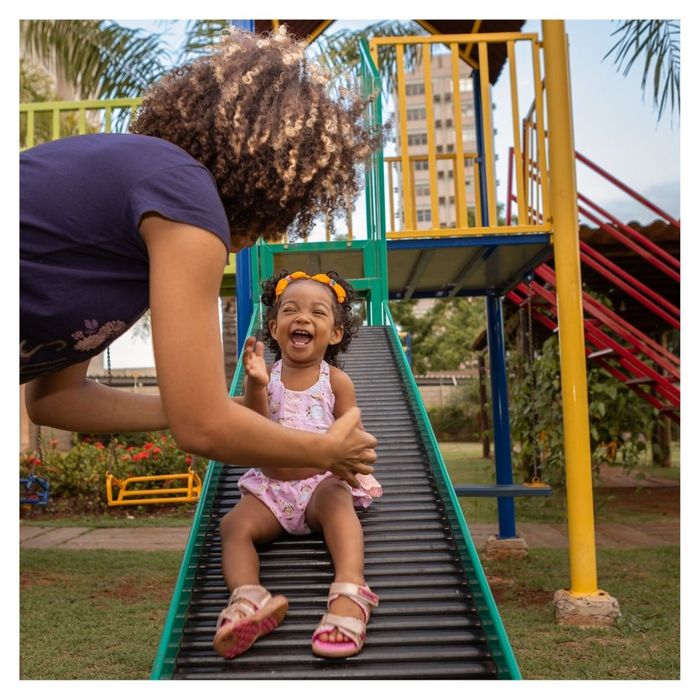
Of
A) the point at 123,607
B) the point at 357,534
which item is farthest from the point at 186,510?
the point at 357,534

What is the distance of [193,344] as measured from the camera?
115 cm

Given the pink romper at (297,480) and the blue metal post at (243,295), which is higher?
the blue metal post at (243,295)

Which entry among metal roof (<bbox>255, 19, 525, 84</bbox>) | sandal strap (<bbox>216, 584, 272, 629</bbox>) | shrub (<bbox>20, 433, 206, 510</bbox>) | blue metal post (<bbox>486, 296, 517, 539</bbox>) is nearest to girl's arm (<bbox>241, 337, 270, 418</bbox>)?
sandal strap (<bbox>216, 584, 272, 629</bbox>)

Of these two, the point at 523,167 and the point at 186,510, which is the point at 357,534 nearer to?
the point at 523,167

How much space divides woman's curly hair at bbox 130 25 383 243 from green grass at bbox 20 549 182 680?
2.85 metres

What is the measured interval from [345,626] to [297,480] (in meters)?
0.71

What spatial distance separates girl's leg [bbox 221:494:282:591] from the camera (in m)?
2.30

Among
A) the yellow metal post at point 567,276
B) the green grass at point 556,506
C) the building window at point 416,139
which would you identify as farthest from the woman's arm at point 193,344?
the building window at point 416,139

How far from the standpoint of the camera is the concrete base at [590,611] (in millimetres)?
4250

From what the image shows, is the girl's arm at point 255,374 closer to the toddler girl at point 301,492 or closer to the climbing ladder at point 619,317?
the toddler girl at point 301,492

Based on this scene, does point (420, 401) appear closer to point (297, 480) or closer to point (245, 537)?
point (297, 480)

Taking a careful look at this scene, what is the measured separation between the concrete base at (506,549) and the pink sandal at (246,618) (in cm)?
436
